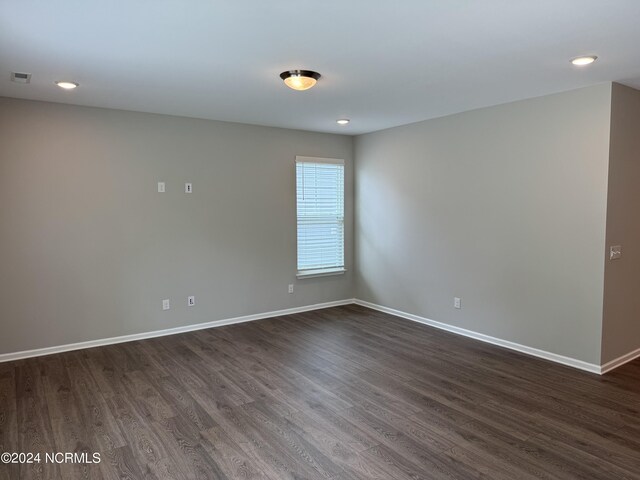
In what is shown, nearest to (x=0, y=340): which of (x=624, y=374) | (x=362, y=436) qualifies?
(x=362, y=436)

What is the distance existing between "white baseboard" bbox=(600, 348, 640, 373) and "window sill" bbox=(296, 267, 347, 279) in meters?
3.35

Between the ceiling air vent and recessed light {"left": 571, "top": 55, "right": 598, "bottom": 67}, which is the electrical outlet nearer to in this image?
recessed light {"left": 571, "top": 55, "right": 598, "bottom": 67}

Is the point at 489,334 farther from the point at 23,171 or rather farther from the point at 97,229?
the point at 23,171

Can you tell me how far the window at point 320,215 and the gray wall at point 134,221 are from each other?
159 mm

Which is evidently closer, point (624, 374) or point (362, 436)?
point (362, 436)

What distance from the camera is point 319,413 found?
3004mm

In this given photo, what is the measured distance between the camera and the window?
18.9ft

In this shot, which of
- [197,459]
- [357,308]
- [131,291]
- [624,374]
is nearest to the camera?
[197,459]

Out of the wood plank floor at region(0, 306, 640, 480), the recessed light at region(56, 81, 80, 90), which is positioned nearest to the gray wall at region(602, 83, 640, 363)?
the wood plank floor at region(0, 306, 640, 480)

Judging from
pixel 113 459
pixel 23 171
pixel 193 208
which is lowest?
pixel 113 459

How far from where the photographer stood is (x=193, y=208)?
194 inches

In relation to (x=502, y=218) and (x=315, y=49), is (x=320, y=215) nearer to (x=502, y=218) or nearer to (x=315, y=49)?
(x=502, y=218)

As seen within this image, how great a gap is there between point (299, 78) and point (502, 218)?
99.4 inches

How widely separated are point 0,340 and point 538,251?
16.8 ft
